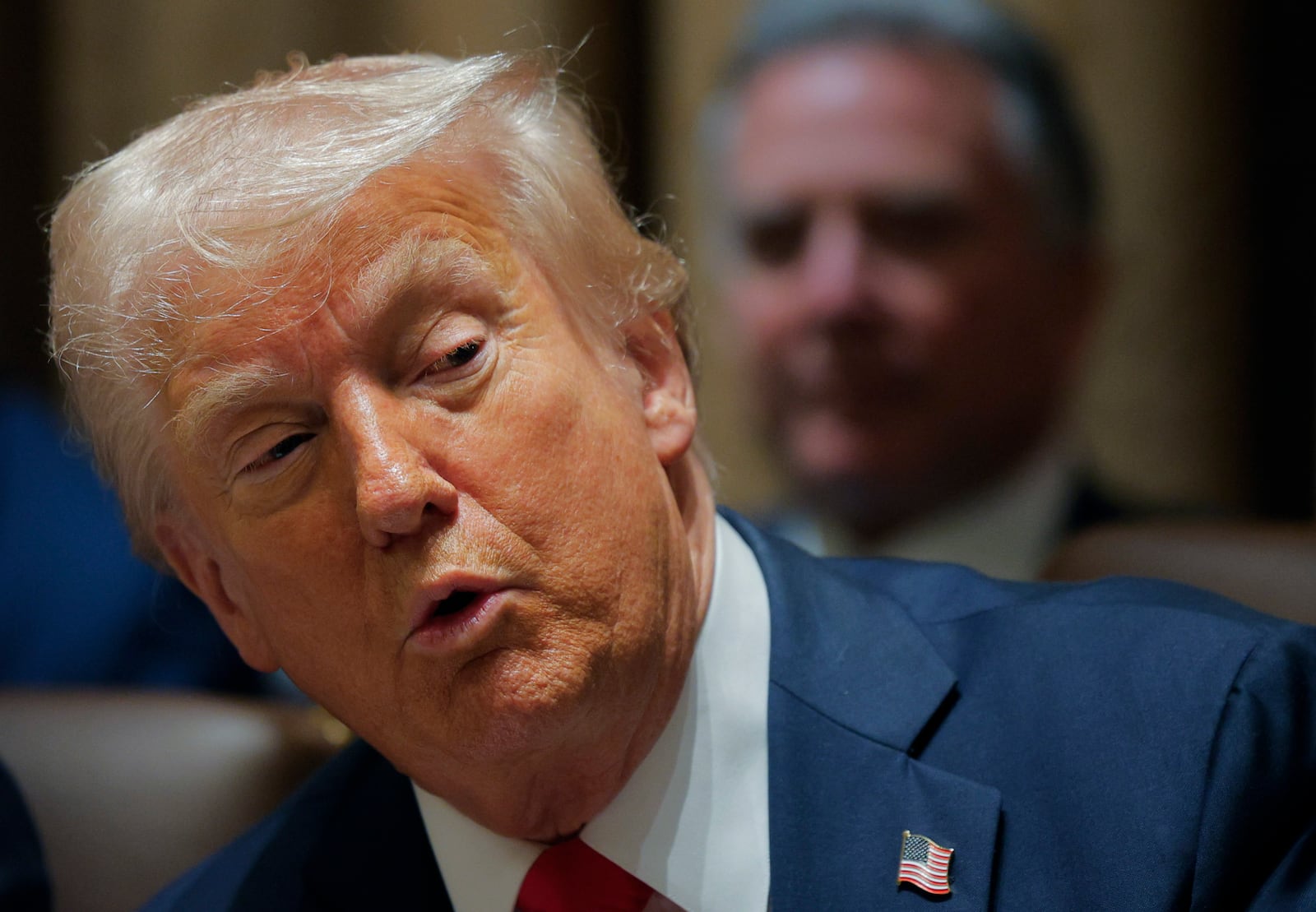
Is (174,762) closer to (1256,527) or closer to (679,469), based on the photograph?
(679,469)

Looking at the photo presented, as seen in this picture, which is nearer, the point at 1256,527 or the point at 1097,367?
the point at 1256,527

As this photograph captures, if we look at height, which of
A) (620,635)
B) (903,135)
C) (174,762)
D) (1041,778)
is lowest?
(174,762)

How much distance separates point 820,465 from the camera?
2.66 meters

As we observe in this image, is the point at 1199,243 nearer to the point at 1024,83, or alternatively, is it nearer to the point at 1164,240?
the point at 1164,240

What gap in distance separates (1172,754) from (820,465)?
57.4 inches

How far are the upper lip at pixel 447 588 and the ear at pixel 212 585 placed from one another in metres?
0.30

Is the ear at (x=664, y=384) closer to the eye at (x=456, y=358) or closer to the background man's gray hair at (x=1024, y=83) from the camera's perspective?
the eye at (x=456, y=358)

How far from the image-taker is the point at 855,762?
133cm

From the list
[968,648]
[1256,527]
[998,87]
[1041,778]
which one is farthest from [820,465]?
[1041,778]

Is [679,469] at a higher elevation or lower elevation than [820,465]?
higher

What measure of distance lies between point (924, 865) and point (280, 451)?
2.36 feet

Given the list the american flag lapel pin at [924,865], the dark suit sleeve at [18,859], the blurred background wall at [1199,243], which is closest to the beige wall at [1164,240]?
the blurred background wall at [1199,243]

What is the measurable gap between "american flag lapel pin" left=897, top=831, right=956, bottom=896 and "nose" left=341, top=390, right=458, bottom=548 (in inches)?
20.9

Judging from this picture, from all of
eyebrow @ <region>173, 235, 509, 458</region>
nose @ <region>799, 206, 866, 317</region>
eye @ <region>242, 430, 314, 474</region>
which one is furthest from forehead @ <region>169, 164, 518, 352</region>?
nose @ <region>799, 206, 866, 317</region>
